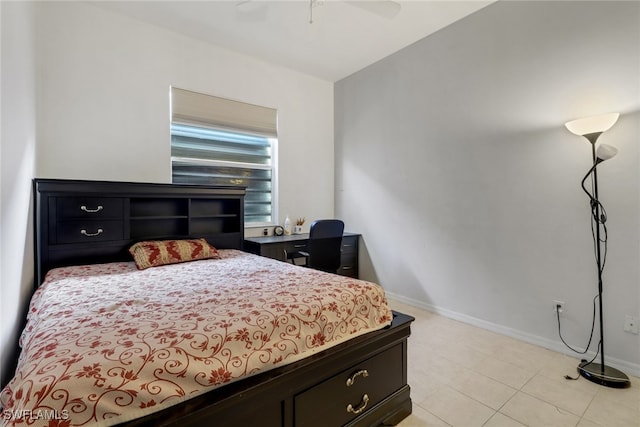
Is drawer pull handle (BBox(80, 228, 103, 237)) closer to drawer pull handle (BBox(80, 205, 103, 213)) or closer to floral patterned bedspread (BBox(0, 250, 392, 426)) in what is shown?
drawer pull handle (BBox(80, 205, 103, 213))

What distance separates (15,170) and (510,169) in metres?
3.52

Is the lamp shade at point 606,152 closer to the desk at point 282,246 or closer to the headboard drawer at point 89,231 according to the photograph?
the desk at point 282,246

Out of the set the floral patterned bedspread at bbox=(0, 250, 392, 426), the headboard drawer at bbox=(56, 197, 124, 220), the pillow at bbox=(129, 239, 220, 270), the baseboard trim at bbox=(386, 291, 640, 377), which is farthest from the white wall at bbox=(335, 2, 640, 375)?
the headboard drawer at bbox=(56, 197, 124, 220)

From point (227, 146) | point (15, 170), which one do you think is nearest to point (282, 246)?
point (227, 146)

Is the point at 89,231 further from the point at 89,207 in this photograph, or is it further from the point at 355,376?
the point at 355,376

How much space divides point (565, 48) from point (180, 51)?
3.55m

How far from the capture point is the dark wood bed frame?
1.09 metres

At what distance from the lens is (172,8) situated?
2789 mm

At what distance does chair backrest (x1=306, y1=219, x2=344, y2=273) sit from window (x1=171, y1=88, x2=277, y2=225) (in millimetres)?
1070

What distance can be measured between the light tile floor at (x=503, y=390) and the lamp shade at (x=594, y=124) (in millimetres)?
1681

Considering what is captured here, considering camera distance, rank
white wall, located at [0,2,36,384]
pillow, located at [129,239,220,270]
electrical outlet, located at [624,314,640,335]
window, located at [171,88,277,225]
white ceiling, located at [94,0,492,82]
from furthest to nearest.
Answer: window, located at [171,88,277,225] → white ceiling, located at [94,0,492,82] → pillow, located at [129,239,220,270] → electrical outlet, located at [624,314,640,335] → white wall, located at [0,2,36,384]

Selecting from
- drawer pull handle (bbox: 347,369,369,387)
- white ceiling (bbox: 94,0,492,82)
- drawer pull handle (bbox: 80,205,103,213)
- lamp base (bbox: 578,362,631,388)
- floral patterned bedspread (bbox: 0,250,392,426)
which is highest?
white ceiling (bbox: 94,0,492,82)

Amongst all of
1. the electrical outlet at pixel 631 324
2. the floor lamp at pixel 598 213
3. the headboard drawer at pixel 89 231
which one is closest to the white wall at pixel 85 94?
the headboard drawer at pixel 89 231

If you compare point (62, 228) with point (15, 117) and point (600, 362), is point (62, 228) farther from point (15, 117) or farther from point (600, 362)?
point (600, 362)
